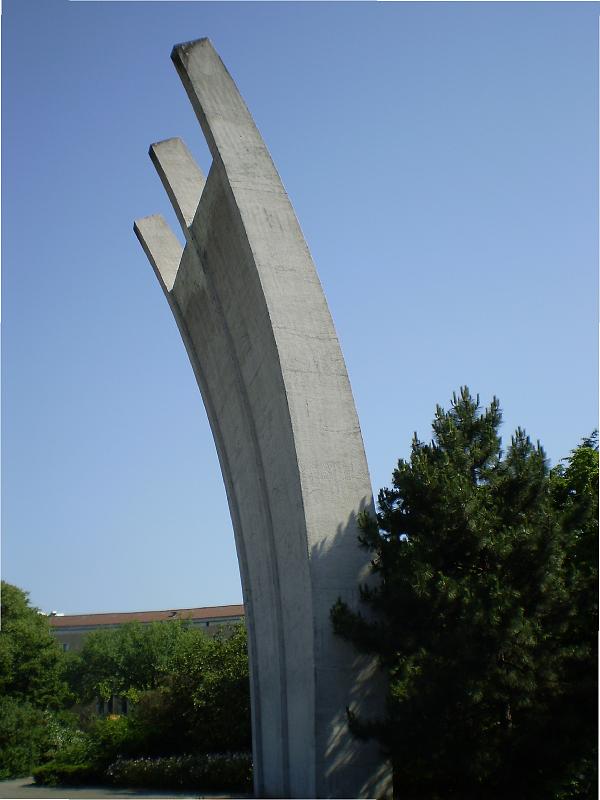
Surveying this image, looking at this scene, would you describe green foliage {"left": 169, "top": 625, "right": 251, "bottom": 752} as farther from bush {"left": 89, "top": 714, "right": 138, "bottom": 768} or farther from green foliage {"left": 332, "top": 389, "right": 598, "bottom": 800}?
green foliage {"left": 332, "top": 389, "right": 598, "bottom": 800}

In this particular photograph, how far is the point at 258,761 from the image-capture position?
14.6 meters

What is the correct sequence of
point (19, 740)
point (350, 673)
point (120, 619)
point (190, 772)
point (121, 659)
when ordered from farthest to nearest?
point (120, 619) < point (121, 659) < point (19, 740) < point (190, 772) < point (350, 673)

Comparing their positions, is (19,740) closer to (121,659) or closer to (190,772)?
(190,772)

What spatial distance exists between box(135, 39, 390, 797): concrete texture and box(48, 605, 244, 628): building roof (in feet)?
159

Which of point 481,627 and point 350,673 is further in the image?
point 350,673

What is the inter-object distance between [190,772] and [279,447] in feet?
27.6

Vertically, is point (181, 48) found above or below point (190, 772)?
above

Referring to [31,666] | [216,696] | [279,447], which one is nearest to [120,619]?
[31,666]

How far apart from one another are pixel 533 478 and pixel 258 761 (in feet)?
21.9

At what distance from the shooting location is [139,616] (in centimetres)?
6575

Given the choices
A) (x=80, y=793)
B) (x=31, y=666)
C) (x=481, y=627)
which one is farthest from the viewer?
(x=31, y=666)

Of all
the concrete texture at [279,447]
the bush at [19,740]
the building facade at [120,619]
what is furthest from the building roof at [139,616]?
the concrete texture at [279,447]

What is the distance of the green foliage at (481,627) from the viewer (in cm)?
1101

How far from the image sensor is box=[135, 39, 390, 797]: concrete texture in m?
12.2
